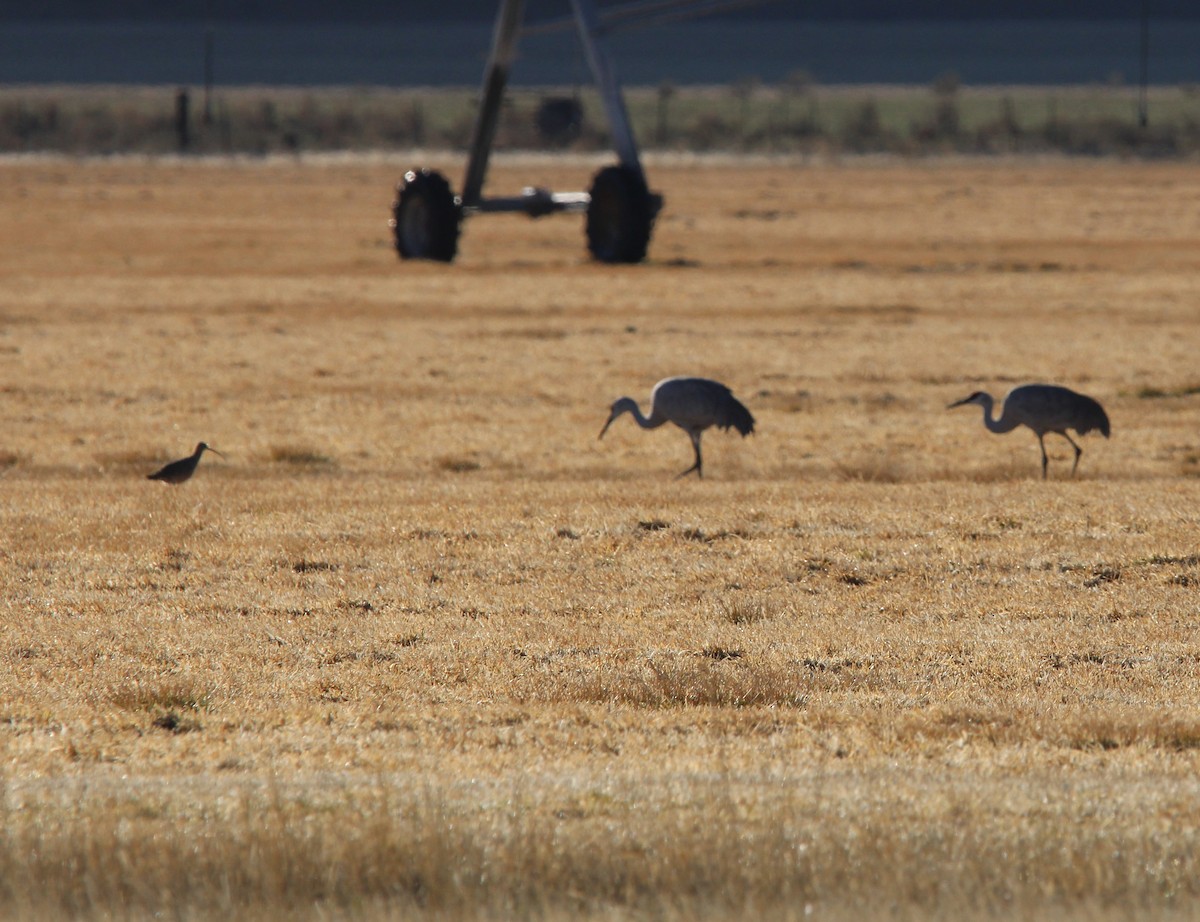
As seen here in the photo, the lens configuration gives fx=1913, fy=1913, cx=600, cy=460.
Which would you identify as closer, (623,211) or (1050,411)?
(1050,411)

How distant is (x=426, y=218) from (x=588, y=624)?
24.3 m

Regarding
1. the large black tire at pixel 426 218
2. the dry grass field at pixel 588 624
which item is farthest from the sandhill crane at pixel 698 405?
the large black tire at pixel 426 218

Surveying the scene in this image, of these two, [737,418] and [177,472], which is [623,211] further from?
[177,472]

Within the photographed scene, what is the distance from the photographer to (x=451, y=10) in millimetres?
154875

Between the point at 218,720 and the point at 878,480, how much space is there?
761 cm

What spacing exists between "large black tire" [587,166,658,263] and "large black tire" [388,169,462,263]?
2456 mm

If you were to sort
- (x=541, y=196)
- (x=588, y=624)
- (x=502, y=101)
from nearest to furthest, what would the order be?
(x=588, y=624)
(x=541, y=196)
(x=502, y=101)

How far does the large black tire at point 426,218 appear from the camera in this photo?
33312 millimetres

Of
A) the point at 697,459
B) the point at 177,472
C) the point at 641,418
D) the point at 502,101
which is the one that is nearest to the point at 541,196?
the point at 502,101

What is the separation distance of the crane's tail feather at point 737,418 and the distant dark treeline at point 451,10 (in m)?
136

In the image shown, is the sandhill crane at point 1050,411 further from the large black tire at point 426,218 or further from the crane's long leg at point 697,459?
the large black tire at point 426,218

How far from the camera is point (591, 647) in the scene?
9.48 meters

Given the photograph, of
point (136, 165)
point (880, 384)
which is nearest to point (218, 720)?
point (880, 384)

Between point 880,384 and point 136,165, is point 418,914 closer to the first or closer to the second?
point 880,384
